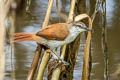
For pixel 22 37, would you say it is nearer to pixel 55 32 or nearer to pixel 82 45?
pixel 55 32

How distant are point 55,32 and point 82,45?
2050 mm

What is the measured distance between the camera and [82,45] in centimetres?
546

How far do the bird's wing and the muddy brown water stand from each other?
4.50 ft

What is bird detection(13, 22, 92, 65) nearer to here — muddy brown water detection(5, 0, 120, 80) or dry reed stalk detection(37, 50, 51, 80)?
dry reed stalk detection(37, 50, 51, 80)

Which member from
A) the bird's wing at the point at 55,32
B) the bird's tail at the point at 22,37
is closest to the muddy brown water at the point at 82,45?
the bird's wing at the point at 55,32

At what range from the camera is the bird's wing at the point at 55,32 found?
131 inches

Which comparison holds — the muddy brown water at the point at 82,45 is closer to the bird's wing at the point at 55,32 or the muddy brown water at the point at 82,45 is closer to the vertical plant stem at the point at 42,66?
the bird's wing at the point at 55,32

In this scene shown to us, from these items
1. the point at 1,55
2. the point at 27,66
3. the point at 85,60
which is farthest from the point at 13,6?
the point at 27,66

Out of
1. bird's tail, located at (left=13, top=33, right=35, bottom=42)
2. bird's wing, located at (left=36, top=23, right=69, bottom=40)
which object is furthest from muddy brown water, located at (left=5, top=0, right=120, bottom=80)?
bird's tail, located at (left=13, top=33, right=35, bottom=42)

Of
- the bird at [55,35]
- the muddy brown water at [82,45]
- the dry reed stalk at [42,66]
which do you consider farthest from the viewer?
the muddy brown water at [82,45]

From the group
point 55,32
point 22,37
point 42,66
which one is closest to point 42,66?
point 42,66

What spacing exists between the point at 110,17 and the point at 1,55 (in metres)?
4.47

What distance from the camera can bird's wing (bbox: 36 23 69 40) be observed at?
333 centimetres

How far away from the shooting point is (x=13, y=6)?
2037mm
